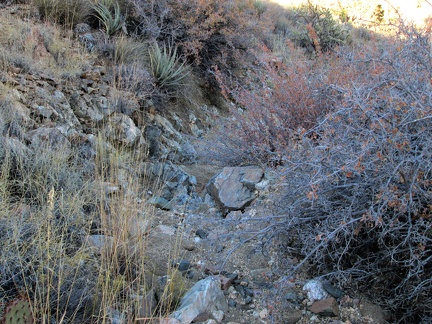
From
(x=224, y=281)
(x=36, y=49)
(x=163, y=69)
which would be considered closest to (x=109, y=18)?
(x=163, y=69)

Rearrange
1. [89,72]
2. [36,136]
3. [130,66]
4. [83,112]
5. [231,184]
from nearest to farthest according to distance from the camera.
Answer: [36,136] < [231,184] < [83,112] < [89,72] < [130,66]

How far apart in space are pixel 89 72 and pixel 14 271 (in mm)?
3408

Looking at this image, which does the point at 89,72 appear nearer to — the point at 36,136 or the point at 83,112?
the point at 83,112

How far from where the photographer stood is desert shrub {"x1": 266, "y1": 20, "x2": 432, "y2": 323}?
2.46 m

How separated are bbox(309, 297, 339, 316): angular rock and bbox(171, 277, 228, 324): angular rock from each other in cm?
58

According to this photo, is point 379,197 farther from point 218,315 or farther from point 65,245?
point 65,245

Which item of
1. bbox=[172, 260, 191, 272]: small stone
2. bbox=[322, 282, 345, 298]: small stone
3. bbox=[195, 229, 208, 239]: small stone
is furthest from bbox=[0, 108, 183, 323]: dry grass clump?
bbox=[322, 282, 345, 298]: small stone

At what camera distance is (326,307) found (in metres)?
2.69

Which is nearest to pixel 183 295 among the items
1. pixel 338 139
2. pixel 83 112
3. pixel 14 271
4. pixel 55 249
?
pixel 55 249

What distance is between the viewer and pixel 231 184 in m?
4.52

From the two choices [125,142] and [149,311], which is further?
[125,142]

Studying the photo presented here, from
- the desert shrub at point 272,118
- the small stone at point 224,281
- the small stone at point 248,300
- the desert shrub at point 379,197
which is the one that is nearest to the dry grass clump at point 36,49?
the desert shrub at point 272,118

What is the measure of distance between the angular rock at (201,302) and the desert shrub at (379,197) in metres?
0.56

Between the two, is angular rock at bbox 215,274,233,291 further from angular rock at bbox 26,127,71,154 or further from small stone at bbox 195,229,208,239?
angular rock at bbox 26,127,71,154
